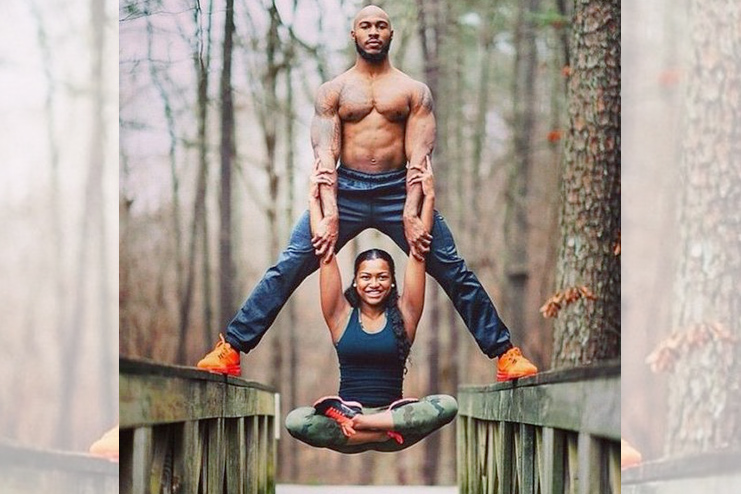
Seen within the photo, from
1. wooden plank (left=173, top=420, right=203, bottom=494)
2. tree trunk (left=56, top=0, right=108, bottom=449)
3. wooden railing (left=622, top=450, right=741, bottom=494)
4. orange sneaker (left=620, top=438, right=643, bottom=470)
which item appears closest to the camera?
wooden plank (left=173, top=420, right=203, bottom=494)

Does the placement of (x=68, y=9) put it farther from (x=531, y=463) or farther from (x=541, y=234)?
(x=531, y=463)

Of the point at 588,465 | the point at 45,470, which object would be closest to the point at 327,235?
the point at 588,465

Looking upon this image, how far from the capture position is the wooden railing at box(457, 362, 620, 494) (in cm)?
653

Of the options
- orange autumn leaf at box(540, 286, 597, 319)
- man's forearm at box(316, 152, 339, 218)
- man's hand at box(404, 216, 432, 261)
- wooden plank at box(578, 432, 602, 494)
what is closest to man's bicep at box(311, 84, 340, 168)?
man's forearm at box(316, 152, 339, 218)

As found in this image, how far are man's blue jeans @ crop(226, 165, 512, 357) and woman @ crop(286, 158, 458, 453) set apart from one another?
78mm

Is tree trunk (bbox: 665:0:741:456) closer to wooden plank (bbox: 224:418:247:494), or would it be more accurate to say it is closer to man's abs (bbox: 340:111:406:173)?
man's abs (bbox: 340:111:406:173)

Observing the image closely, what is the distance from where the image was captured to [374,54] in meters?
6.98

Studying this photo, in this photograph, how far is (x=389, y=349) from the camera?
6.96 metres

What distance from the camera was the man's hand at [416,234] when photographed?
694 centimetres

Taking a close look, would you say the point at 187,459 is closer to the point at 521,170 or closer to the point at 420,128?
the point at 420,128

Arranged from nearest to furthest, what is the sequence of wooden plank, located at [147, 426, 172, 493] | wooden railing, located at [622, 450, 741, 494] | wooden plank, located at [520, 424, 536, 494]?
wooden plank, located at [147, 426, 172, 493] → wooden plank, located at [520, 424, 536, 494] → wooden railing, located at [622, 450, 741, 494]

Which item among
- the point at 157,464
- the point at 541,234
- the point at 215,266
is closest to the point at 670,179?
the point at 541,234

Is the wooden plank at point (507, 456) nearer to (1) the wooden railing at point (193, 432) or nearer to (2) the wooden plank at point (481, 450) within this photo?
(2) the wooden plank at point (481, 450)

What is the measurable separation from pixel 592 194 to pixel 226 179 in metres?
1.79
